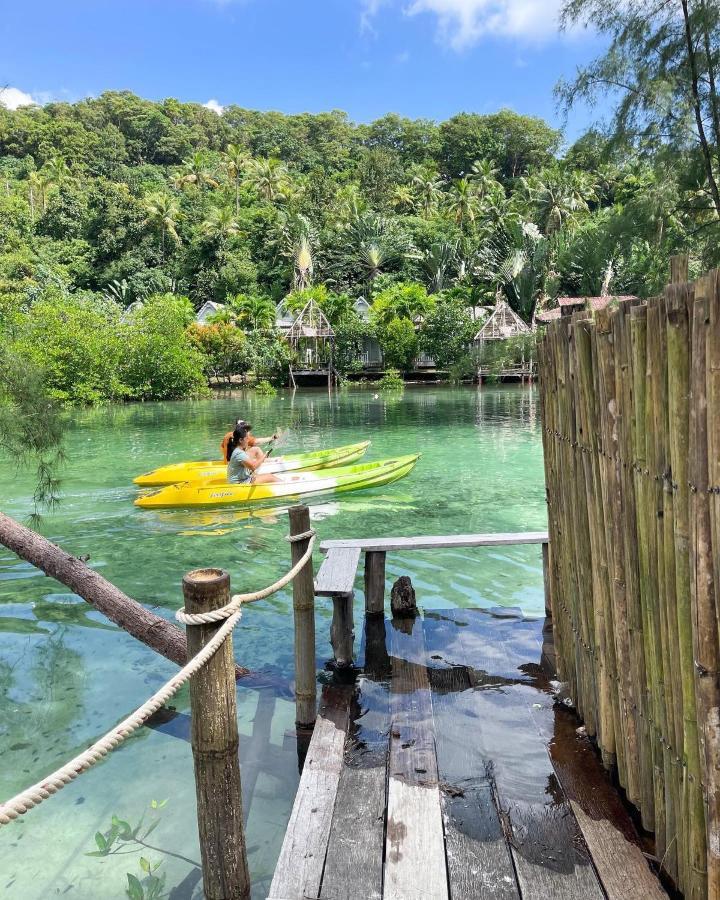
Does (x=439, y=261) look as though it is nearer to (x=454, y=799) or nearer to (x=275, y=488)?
(x=275, y=488)

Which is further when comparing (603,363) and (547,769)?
(547,769)

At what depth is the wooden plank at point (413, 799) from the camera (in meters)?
2.17

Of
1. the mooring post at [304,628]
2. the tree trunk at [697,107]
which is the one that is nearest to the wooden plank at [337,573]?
the mooring post at [304,628]

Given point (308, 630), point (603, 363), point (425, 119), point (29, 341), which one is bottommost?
point (308, 630)

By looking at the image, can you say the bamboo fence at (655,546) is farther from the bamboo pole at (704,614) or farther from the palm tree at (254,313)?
the palm tree at (254,313)

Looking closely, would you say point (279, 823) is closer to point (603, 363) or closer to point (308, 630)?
point (308, 630)

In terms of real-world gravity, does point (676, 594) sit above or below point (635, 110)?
below

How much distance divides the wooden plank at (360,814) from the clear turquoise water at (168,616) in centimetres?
63

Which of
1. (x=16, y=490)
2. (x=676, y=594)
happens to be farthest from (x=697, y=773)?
(x=16, y=490)

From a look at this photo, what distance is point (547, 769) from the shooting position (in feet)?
9.32

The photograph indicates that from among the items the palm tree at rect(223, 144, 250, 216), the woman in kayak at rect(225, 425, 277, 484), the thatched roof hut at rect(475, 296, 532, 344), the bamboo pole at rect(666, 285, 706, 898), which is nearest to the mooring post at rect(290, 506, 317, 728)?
the bamboo pole at rect(666, 285, 706, 898)

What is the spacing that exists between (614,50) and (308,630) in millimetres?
13482

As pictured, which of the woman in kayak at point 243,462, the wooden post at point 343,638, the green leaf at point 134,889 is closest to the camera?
the green leaf at point 134,889

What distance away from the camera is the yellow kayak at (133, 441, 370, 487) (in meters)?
10.8
